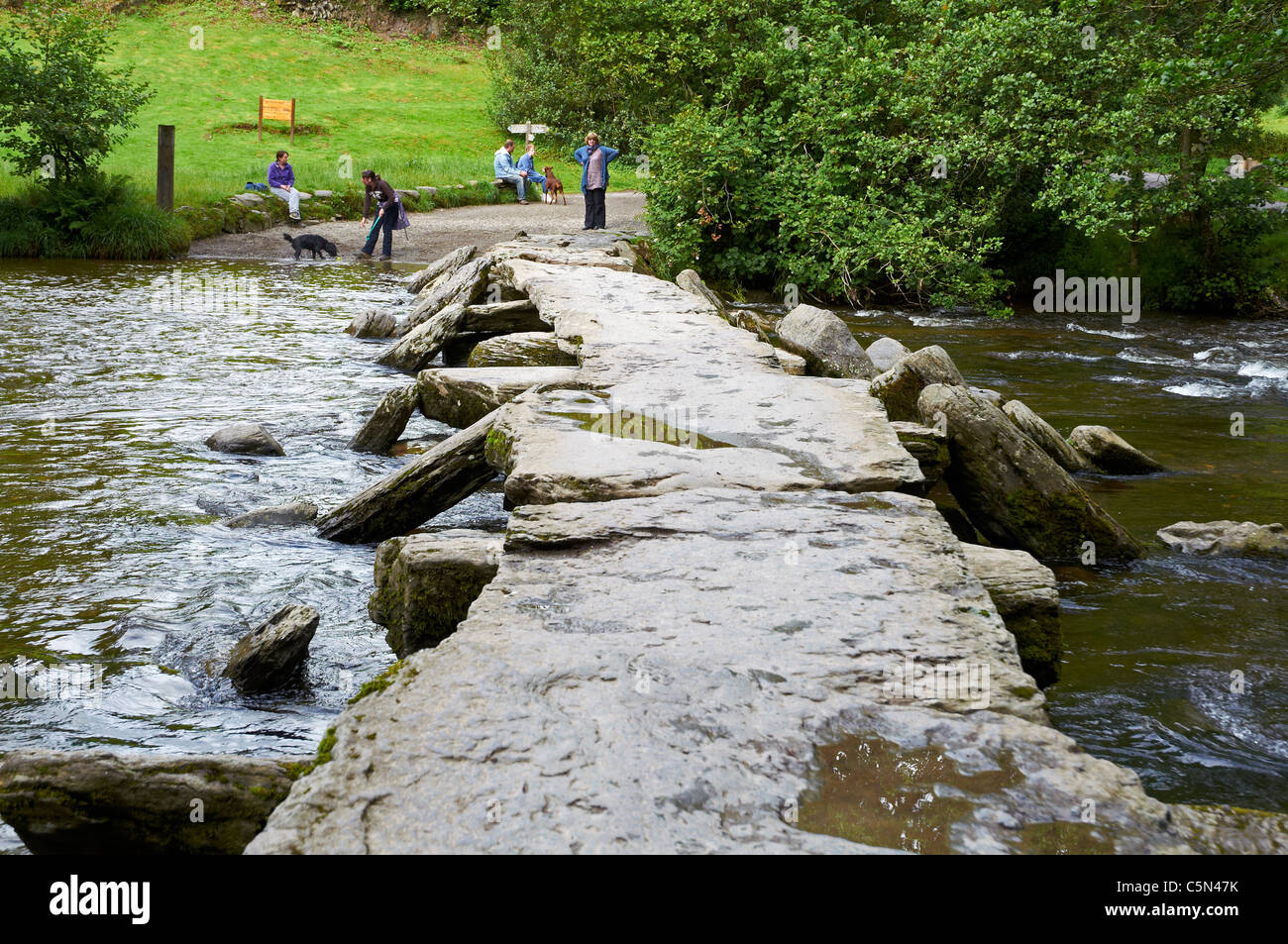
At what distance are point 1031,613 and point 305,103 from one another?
3569cm

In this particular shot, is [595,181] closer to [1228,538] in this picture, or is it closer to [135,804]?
[1228,538]

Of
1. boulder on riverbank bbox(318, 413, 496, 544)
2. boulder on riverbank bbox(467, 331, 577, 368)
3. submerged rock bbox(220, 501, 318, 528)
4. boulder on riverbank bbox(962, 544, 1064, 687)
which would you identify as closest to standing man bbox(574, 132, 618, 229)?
boulder on riverbank bbox(467, 331, 577, 368)

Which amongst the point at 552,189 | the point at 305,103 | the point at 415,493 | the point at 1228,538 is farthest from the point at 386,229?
the point at 305,103

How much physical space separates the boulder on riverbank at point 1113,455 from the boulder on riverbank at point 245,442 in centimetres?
595

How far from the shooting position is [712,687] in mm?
2998

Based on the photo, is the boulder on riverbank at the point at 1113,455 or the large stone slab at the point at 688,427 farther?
the boulder on riverbank at the point at 1113,455

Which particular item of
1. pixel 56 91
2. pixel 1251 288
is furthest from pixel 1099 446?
pixel 56 91

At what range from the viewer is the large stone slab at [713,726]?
95.3 inches

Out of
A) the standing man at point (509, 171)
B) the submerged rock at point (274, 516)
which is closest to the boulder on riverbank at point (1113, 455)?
the submerged rock at point (274, 516)

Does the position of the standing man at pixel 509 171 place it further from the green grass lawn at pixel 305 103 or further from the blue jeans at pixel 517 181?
the green grass lawn at pixel 305 103

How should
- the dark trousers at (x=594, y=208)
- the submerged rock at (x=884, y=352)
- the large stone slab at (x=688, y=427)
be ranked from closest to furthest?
1. the large stone slab at (x=688, y=427)
2. the submerged rock at (x=884, y=352)
3. the dark trousers at (x=594, y=208)

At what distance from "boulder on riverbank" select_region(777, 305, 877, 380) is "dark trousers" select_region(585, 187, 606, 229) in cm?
1031
